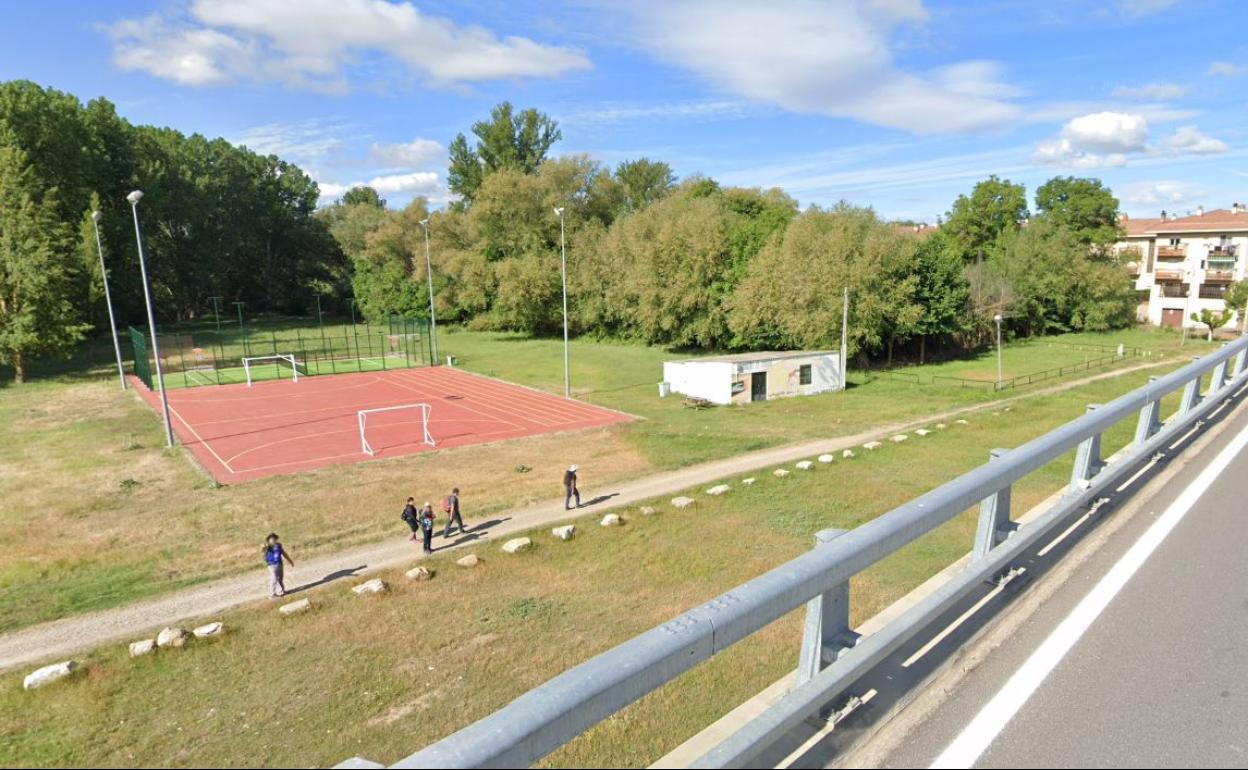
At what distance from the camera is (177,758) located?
25.5ft

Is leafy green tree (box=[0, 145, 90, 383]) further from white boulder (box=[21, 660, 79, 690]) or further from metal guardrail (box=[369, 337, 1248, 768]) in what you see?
metal guardrail (box=[369, 337, 1248, 768])

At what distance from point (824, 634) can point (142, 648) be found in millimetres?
11978

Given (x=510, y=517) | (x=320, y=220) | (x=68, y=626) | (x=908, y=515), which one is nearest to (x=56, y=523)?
(x=68, y=626)

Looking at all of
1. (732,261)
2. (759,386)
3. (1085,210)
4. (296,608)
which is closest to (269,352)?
(732,261)

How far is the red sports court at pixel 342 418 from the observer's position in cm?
2614

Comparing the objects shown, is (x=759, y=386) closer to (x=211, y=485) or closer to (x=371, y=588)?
(x=211, y=485)

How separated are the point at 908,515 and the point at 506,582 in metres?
10.6

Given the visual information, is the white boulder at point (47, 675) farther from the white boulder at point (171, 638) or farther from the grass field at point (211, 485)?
the grass field at point (211, 485)

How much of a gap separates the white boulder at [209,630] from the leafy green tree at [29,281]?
41.2 meters

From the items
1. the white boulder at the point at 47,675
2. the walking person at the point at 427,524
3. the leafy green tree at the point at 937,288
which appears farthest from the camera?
the leafy green tree at the point at 937,288

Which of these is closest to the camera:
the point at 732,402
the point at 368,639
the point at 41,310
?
the point at 368,639

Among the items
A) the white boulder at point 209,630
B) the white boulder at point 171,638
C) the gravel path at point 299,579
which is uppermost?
the white boulder at point 171,638

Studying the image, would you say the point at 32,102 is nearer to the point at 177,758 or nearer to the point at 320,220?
the point at 320,220

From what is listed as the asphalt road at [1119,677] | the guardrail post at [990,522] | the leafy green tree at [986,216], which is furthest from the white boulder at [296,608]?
the leafy green tree at [986,216]
